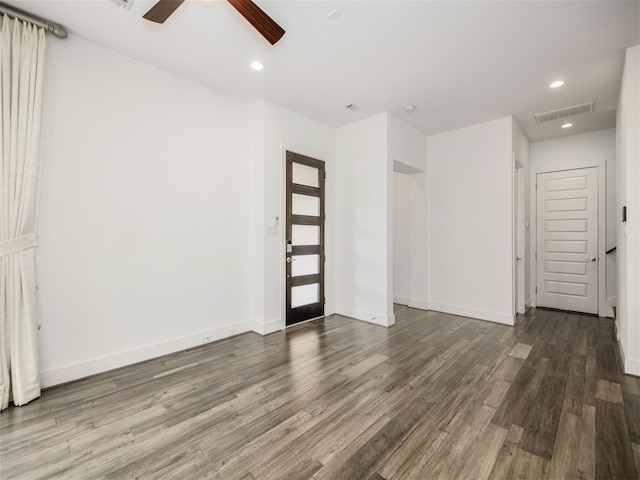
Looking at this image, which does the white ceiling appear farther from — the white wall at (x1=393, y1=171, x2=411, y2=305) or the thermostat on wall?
the white wall at (x1=393, y1=171, x2=411, y2=305)

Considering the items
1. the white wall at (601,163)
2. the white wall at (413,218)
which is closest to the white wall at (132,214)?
the white wall at (413,218)

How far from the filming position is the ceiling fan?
1993 millimetres

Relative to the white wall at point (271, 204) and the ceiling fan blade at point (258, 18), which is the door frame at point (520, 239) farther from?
the ceiling fan blade at point (258, 18)

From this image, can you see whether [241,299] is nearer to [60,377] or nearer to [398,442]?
[60,377]

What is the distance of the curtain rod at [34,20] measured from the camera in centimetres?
232

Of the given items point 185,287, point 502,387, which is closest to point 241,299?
point 185,287

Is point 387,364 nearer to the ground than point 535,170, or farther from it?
nearer to the ground

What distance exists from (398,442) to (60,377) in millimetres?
2966

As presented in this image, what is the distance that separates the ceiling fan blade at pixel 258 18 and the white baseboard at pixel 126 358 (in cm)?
326

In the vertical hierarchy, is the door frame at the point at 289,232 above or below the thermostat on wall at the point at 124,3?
below

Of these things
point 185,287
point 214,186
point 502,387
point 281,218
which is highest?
point 214,186

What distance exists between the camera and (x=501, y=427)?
6.65ft

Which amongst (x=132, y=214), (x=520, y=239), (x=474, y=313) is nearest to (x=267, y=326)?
(x=132, y=214)

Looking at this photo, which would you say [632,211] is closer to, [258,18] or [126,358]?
[258,18]
